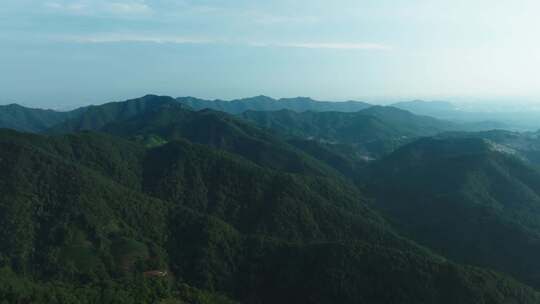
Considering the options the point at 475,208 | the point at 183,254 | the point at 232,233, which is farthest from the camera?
the point at 475,208

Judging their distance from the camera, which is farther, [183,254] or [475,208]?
[475,208]

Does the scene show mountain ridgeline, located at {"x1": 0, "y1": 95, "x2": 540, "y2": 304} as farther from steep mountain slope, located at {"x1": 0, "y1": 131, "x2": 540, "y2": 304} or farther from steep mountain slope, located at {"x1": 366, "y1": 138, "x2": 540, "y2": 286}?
steep mountain slope, located at {"x1": 366, "y1": 138, "x2": 540, "y2": 286}

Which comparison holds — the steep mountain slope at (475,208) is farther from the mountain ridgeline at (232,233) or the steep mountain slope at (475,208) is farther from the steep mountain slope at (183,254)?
the steep mountain slope at (183,254)

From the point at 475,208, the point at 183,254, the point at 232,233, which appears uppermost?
the point at 475,208

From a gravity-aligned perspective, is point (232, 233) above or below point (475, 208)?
below

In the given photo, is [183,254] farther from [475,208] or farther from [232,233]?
[475,208]

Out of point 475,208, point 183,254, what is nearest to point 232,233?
point 183,254

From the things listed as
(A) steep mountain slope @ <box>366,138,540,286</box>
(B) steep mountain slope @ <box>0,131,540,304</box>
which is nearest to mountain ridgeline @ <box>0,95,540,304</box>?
(B) steep mountain slope @ <box>0,131,540,304</box>

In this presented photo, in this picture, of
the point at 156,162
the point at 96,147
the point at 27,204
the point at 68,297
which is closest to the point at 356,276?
the point at 68,297
